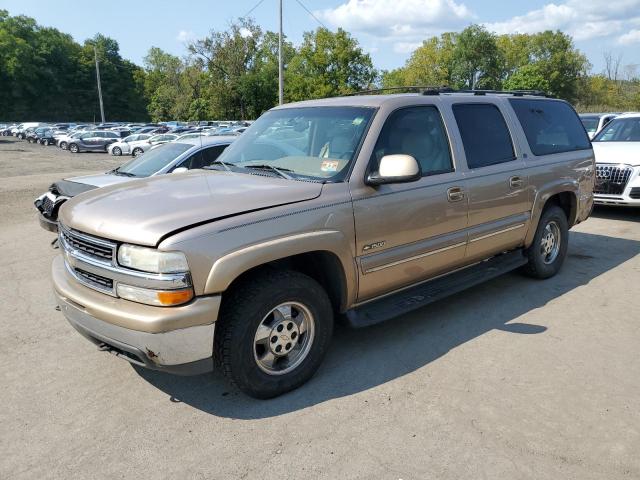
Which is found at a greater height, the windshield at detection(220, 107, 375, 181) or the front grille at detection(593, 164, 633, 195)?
the windshield at detection(220, 107, 375, 181)

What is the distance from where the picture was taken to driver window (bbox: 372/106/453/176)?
388 cm

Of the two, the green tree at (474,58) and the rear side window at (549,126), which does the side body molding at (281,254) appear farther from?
the green tree at (474,58)

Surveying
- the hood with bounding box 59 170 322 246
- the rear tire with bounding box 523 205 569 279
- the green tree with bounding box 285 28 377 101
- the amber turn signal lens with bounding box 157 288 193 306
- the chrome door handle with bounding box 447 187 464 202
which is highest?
the green tree with bounding box 285 28 377 101

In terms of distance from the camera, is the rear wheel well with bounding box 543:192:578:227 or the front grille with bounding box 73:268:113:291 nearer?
the front grille with bounding box 73:268:113:291

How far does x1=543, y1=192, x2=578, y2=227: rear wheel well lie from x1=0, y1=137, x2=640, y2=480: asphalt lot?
1.26 meters

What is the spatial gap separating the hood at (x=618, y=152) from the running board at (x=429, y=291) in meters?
4.85

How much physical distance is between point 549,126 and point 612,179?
164 inches

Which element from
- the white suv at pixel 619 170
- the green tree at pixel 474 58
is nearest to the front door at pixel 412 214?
the white suv at pixel 619 170

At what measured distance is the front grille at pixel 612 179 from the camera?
876 cm

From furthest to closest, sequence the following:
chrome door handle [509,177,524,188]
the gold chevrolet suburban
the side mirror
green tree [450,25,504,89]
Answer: green tree [450,25,504,89] → chrome door handle [509,177,524,188] → the side mirror → the gold chevrolet suburban

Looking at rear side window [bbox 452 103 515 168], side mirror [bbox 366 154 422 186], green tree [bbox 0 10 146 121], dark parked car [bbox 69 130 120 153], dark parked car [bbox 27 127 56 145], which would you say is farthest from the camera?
green tree [bbox 0 10 146 121]

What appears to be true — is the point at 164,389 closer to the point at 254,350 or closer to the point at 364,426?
the point at 254,350

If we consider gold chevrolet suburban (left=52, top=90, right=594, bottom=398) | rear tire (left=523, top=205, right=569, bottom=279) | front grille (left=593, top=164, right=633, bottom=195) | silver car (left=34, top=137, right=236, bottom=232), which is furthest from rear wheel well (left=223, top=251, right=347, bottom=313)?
front grille (left=593, top=164, right=633, bottom=195)

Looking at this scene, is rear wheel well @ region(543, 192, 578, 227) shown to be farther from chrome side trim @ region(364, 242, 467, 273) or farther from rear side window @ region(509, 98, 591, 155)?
chrome side trim @ region(364, 242, 467, 273)
